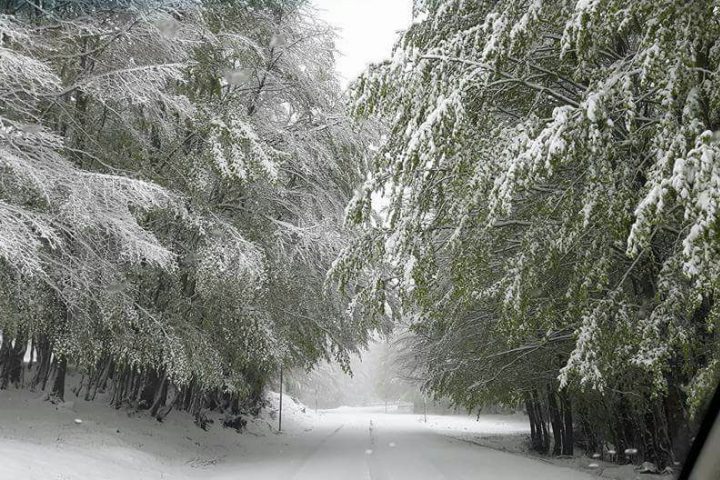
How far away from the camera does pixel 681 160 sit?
11.2ft

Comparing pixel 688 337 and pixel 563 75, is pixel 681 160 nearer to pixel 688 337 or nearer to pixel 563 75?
pixel 688 337

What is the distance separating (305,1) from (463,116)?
9119 mm

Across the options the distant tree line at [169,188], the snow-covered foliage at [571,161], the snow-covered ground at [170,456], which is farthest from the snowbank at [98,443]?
the snow-covered foliage at [571,161]

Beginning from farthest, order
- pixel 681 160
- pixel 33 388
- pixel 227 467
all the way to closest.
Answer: pixel 33 388 → pixel 227 467 → pixel 681 160

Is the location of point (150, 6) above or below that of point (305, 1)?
below

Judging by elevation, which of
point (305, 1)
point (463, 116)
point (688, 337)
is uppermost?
point (305, 1)

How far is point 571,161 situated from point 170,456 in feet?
31.6

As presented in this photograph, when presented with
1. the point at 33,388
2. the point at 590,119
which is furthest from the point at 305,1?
the point at 33,388

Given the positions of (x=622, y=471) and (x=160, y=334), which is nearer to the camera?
(x=160, y=334)

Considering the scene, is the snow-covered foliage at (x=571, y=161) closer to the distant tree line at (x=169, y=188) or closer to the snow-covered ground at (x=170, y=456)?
the distant tree line at (x=169, y=188)

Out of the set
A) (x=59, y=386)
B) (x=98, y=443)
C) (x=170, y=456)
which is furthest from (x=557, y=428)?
(x=59, y=386)

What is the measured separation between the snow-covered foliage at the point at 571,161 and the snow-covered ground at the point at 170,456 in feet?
14.6

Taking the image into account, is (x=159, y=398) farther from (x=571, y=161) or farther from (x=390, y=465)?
(x=571, y=161)

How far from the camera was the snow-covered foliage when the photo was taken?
3.83m
